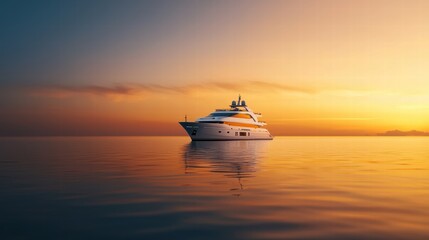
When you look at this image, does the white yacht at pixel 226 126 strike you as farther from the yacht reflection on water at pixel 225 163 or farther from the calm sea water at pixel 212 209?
the calm sea water at pixel 212 209

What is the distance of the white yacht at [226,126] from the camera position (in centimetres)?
8975

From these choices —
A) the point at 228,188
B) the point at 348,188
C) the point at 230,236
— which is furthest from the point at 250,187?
the point at 230,236

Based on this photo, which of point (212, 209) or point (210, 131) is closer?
point (212, 209)

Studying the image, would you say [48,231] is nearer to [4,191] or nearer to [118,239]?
[118,239]

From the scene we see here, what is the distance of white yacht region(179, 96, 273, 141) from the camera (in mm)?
89750

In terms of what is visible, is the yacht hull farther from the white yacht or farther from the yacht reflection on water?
the yacht reflection on water

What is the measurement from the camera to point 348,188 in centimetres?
1627

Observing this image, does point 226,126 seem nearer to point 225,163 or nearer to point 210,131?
point 210,131

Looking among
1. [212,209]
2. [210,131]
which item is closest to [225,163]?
[212,209]

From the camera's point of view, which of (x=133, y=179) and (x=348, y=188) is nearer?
(x=348, y=188)

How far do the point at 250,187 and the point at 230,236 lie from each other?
26.7 feet

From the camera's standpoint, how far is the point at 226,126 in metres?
93.3

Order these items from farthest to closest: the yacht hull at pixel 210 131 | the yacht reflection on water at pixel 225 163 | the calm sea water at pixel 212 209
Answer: the yacht hull at pixel 210 131, the yacht reflection on water at pixel 225 163, the calm sea water at pixel 212 209

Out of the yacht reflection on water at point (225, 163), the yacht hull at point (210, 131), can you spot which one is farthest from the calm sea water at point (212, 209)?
the yacht hull at point (210, 131)
